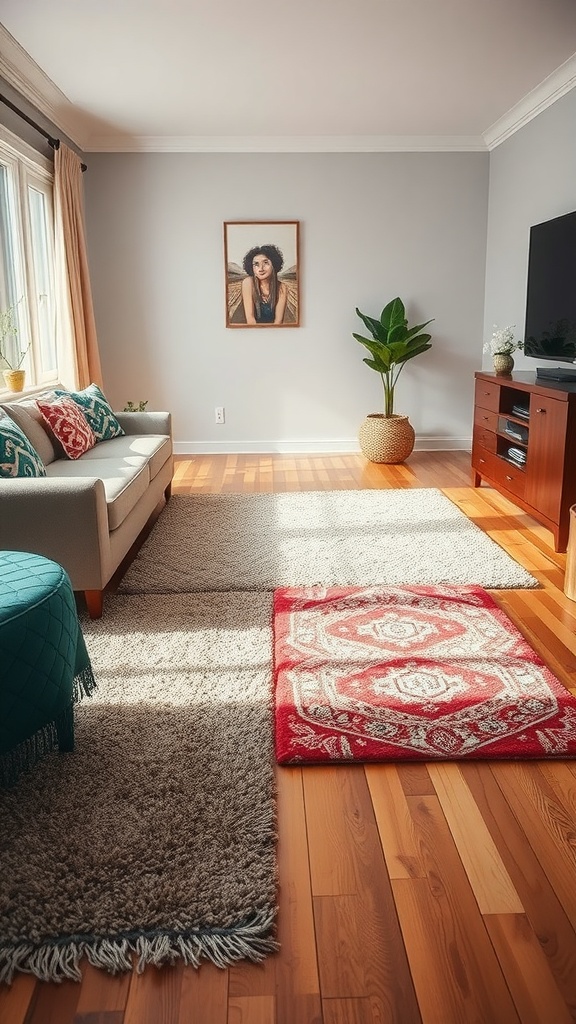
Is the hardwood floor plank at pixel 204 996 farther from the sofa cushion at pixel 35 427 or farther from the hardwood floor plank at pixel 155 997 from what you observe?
the sofa cushion at pixel 35 427

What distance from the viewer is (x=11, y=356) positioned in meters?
4.63

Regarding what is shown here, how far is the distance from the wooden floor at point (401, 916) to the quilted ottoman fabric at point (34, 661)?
545 mm

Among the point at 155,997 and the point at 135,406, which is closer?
the point at 155,997

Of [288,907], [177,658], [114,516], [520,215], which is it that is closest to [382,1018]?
[288,907]

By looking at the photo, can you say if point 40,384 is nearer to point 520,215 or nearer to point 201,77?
point 201,77

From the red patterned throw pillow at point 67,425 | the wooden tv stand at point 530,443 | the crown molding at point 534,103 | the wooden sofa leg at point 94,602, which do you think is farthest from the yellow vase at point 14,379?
the crown molding at point 534,103

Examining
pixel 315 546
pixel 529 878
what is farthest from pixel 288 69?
pixel 529 878

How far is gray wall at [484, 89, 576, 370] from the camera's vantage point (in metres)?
4.54

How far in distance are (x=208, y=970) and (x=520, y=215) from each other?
519cm

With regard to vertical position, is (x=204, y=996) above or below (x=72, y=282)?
below

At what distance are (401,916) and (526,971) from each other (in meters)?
0.23

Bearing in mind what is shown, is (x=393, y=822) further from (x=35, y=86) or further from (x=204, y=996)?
(x=35, y=86)

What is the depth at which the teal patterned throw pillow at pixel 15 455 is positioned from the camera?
2961 mm

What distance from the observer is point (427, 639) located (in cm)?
259
